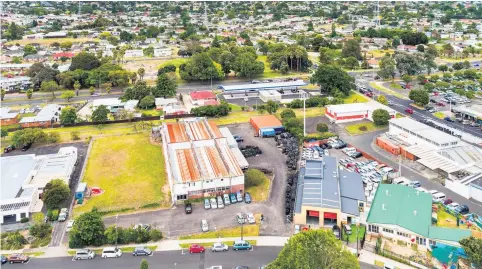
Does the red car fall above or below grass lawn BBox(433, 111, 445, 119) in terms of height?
below

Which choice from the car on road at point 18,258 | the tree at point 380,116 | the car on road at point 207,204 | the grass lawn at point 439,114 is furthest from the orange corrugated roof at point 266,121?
the car on road at point 18,258

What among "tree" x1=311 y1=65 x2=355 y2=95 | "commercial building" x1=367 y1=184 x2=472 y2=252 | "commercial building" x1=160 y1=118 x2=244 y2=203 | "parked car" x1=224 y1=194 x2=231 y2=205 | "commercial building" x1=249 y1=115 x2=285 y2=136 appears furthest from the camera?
"tree" x1=311 y1=65 x2=355 y2=95

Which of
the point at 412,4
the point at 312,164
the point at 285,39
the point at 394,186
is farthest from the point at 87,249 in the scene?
the point at 412,4

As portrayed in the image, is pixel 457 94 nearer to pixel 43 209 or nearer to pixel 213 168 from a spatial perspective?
pixel 213 168

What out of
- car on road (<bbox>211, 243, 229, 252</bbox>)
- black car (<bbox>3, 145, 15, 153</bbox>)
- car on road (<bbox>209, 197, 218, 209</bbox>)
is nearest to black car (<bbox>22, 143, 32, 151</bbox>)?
black car (<bbox>3, 145, 15, 153</bbox>)

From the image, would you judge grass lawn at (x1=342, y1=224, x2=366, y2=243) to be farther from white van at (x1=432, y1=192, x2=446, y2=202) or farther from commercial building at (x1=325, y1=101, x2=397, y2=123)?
commercial building at (x1=325, y1=101, x2=397, y2=123)
